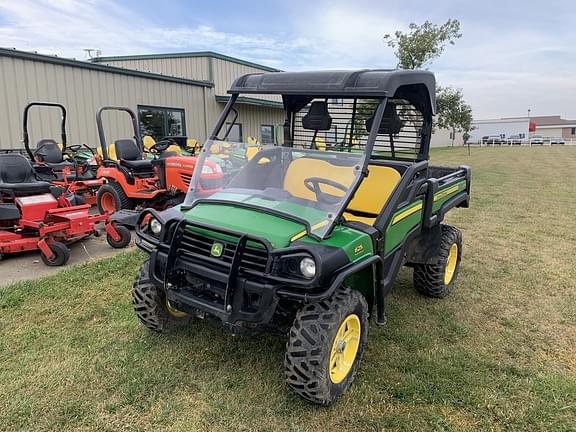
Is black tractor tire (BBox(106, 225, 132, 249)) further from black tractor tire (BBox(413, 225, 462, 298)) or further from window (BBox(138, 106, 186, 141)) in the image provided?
window (BBox(138, 106, 186, 141))

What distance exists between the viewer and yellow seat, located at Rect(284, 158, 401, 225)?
2832mm

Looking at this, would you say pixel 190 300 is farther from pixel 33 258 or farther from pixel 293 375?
pixel 33 258

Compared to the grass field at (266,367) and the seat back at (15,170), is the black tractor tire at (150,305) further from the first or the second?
the seat back at (15,170)

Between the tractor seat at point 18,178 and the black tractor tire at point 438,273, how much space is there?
4.46 m

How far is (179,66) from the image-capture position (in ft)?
52.1

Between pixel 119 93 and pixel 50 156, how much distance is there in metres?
4.14

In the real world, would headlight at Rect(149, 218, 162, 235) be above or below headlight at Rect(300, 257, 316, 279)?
above

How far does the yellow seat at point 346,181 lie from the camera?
283cm

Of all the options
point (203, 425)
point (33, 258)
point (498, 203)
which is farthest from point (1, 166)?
point (498, 203)

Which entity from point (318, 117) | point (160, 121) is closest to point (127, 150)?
point (318, 117)

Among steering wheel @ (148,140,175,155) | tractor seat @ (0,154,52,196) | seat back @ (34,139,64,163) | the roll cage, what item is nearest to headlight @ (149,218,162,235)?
the roll cage

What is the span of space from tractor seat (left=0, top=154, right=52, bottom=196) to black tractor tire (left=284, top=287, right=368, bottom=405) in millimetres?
4248

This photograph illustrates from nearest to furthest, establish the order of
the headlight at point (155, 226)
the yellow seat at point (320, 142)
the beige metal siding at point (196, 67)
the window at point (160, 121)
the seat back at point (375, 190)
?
the headlight at point (155, 226)
the yellow seat at point (320, 142)
the seat back at point (375, 190)
the window at point (160, 121)
the beige metal siding at point (196, 67)

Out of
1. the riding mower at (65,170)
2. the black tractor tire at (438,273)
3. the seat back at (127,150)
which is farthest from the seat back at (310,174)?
the riding mower at (65,170)
